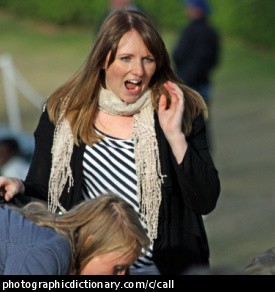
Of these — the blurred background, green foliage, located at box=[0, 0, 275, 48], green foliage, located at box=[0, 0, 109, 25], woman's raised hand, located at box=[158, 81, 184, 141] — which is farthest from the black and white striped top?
green foliage, located at box=[0, 0, 109, 25]

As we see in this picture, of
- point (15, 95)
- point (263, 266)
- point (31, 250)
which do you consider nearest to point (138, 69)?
point (31, 250)

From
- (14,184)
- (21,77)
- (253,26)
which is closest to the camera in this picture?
(14,184)

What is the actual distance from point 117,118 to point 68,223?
0.99 m

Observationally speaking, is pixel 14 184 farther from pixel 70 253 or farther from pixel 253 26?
pixel 253 26

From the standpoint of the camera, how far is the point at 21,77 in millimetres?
16672

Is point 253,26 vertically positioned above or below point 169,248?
below

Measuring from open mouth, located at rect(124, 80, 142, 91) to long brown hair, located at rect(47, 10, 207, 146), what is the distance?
9cm

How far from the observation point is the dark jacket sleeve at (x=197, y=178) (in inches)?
154

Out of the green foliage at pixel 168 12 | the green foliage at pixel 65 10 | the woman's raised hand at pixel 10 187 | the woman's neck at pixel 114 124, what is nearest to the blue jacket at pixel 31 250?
the woman's raised hand at pixel 10 187

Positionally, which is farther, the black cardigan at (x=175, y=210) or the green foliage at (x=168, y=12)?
the green foliage at (x=168, y=12)

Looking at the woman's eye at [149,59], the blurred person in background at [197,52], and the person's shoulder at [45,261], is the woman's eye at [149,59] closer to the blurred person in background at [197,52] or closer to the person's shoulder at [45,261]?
the person's shoulder at [45,261]

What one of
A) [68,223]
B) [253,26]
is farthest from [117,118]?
[253,26]
